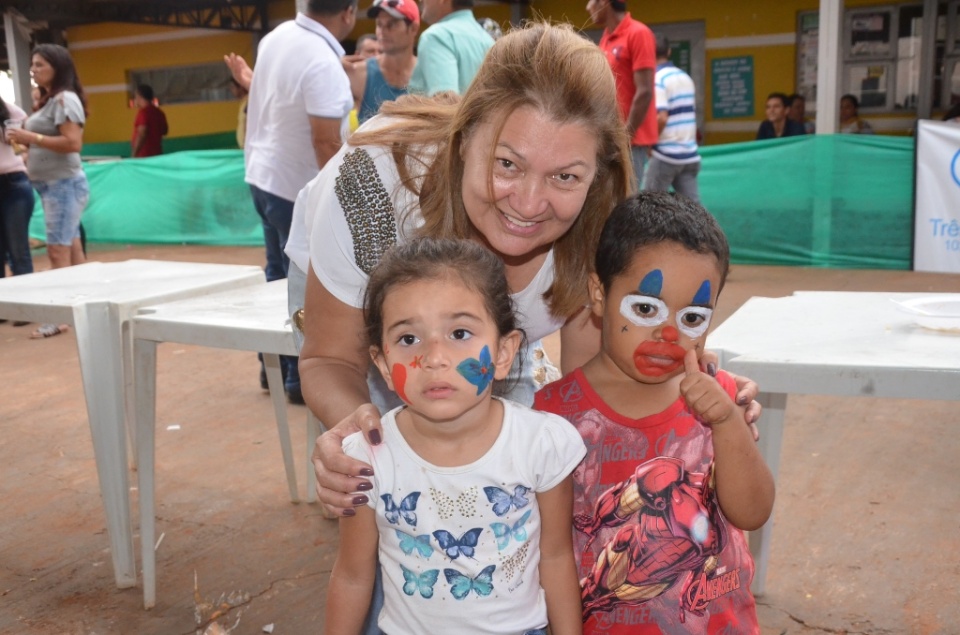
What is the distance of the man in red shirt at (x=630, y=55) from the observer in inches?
209

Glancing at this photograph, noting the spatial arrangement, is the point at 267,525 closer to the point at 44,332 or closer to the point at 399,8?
the point at 399,8

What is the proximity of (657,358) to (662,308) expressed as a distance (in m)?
0.08

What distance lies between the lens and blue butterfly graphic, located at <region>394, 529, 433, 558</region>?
1395mm

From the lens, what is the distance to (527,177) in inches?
60.0

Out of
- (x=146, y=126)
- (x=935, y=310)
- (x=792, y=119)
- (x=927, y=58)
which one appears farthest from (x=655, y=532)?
(x=146, y=126)

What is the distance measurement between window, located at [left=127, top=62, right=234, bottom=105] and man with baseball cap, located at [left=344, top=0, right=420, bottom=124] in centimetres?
1125

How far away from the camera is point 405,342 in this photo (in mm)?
1358

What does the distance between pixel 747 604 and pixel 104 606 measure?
5.92 feet

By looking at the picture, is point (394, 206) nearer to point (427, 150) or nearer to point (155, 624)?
point (427, 150)

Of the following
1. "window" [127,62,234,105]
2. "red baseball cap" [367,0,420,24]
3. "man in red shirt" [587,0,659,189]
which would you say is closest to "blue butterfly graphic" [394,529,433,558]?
"red baseball cap" [367,0,420,24]

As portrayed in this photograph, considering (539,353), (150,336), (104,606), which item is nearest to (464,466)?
(539,353)

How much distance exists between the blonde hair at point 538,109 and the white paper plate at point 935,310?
2.33 ft

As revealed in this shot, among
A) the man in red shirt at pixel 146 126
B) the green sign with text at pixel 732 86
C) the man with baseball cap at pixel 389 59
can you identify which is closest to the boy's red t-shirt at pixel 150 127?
the man in red shirt at pixel 146 126

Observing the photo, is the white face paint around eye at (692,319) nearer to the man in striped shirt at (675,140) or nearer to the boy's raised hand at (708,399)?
the boy's raised hand at (708,399)
